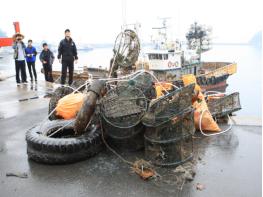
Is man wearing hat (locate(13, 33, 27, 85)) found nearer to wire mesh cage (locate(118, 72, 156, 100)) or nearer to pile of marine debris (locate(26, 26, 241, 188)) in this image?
pile of marine debris (locate(26, 26, 241, 188))

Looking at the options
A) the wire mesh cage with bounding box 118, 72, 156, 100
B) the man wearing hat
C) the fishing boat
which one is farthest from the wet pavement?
the fishing boat

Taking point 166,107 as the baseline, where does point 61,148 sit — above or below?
below

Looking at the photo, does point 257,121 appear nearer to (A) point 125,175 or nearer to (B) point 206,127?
(B) point 206,127

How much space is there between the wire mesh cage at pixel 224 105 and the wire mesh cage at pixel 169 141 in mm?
1986

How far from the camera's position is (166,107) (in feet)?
13.0

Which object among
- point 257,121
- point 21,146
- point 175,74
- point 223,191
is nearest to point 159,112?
point 223,191

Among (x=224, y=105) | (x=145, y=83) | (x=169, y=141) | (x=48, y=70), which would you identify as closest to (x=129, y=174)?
(x=169, y=141)

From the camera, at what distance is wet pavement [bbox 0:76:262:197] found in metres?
3.54

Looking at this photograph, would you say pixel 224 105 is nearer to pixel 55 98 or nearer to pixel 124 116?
pixel 124 116

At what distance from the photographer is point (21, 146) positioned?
16.7ft

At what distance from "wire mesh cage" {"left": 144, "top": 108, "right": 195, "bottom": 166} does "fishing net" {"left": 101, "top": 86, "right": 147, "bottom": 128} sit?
1.35 ft

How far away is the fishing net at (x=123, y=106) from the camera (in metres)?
4.45

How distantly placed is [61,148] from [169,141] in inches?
58.9

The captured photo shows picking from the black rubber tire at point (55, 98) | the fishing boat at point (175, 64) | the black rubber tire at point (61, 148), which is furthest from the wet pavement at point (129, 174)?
the fishing boat at point (175, 64)
